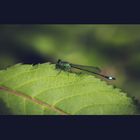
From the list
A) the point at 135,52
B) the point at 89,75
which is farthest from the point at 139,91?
the point at 89,75

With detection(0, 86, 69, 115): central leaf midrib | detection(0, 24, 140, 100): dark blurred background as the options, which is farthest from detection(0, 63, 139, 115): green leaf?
detection(0, 24, 140, 100): dark blurred background

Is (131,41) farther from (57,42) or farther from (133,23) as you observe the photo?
(57,42)

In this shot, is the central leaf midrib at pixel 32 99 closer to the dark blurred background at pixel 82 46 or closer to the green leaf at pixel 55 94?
the green leaf at pixel 55 94

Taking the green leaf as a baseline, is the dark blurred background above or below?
above

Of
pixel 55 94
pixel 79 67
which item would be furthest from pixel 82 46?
pixel 55 94

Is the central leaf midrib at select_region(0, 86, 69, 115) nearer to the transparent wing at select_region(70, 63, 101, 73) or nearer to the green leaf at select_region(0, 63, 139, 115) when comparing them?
the green leaf at select_region(0, 63, 139, 115)

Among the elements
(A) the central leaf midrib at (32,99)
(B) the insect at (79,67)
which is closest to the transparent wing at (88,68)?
(B) the insect at (79,67)
